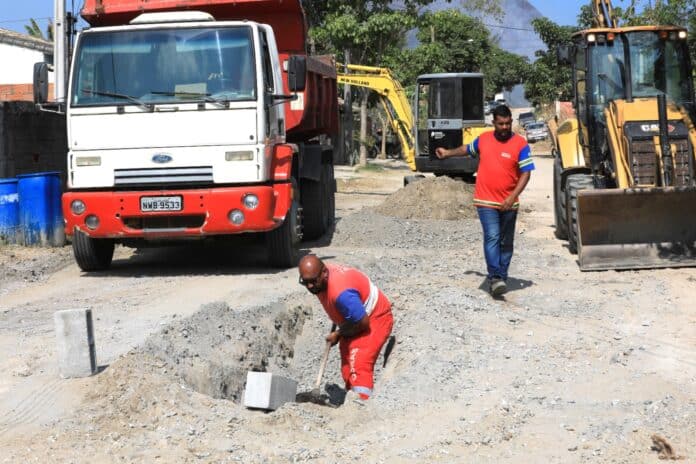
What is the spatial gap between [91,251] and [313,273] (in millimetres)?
5763

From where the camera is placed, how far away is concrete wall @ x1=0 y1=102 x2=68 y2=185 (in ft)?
49.7

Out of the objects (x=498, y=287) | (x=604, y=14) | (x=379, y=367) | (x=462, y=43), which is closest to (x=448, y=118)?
(x=604, y=14)

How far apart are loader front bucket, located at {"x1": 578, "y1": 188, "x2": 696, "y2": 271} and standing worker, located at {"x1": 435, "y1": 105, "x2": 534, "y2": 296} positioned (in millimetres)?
2406

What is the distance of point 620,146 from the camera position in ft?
40.4

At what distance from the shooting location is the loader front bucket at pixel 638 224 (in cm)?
1152

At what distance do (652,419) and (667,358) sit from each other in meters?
1.70

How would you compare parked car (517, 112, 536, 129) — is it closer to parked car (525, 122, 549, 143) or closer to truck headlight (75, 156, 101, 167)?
parked car (525, 122, 549, 143)

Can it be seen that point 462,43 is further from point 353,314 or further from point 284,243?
point 353,314

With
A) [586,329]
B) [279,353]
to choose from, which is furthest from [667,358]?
[279,353]

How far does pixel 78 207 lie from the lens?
10977mm

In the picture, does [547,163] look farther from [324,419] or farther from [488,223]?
[324,419]

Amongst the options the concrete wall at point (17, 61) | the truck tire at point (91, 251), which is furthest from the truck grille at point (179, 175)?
the concrete wall at point (17, 61)

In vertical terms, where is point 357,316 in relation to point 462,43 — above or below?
below

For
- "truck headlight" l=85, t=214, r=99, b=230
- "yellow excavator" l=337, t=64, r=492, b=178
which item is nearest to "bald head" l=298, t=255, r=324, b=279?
"truck headlight" l=85, t=214, r=99, b=230
